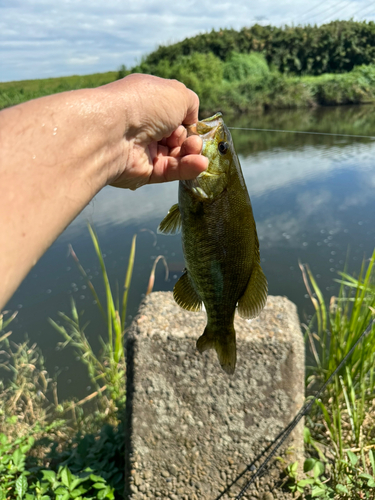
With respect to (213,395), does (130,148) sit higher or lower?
higher

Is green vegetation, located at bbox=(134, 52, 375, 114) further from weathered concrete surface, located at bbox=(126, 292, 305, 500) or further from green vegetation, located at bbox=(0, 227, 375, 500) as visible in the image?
weathered concrete surface, located at bbox=(126, 292, 305, 500)

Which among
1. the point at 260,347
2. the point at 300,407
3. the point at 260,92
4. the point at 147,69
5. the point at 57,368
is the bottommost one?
the point at 57,368

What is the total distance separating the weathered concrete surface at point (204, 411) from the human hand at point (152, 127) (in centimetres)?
124

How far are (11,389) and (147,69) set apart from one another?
27620mm

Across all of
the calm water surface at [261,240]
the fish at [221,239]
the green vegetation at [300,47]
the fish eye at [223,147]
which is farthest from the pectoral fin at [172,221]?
the green vegetation at [300,47]

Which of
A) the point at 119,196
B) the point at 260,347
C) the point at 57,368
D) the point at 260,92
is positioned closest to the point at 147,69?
the point at 260,92

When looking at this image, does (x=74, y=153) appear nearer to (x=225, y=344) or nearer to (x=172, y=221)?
(x=172, y=221)

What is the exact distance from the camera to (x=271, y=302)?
281 cm

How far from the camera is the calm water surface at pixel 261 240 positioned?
5.75m

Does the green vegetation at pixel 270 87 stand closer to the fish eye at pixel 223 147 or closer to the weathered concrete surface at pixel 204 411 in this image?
the weathered concrete surface at pixel 204 411

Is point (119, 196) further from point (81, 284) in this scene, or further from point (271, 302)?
point (271, 302)

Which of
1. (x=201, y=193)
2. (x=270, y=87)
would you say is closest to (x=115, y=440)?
(x=201, y=193)

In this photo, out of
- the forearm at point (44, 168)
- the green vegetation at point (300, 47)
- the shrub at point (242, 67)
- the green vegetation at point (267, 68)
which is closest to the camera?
the forearm at point (44, 168)

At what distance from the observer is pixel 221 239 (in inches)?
62.4
